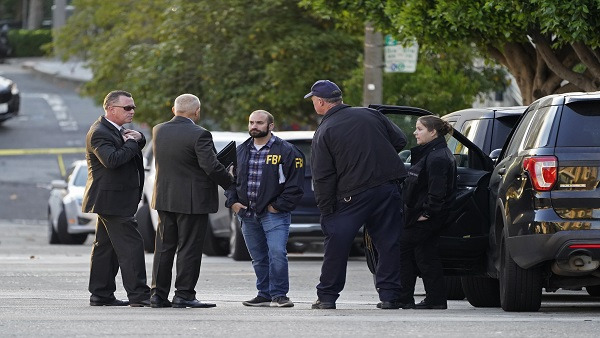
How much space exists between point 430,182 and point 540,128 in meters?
1.27

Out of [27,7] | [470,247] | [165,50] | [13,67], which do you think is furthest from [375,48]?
[27,7]

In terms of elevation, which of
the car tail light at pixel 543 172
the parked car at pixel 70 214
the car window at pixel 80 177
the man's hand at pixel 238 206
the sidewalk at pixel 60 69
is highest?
the car tail light at pixel 543 172

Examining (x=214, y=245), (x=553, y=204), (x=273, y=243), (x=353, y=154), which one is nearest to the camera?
(x=553, y=204)

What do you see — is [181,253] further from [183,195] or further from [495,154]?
[495,154]

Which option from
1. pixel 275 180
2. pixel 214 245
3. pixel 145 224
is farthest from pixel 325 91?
pixel 145 224

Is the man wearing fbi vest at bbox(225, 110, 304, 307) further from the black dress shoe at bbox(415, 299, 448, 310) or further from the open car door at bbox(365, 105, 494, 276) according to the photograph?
the black dress shoe at bbox(415, 299, 448, 310)

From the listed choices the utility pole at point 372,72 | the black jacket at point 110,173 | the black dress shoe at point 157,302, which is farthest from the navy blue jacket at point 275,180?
the utility pole at point 372,72

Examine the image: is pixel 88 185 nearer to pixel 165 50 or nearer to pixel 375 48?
pixel 375 48

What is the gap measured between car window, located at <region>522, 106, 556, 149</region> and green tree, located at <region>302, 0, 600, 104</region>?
19.2ft

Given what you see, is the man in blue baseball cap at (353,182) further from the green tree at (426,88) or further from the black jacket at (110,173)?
the green tree at (426,88)

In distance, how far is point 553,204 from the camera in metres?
11.5

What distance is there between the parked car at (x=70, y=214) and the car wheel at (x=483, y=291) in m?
13.6

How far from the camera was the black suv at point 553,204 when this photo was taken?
11469mm

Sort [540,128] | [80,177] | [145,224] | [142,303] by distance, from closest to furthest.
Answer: [540,128], [142,303], [145,224], [80,177]
